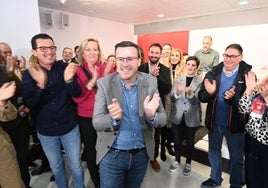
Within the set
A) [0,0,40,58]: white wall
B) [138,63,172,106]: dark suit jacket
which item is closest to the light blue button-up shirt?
[138,63,172,106]: dark suit jacket

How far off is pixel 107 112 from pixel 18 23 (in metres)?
2.19

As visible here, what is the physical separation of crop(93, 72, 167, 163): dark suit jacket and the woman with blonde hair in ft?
1.79

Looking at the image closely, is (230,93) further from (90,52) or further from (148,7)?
(148,7)

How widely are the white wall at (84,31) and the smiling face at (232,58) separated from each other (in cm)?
551

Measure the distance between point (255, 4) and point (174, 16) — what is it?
2.49m

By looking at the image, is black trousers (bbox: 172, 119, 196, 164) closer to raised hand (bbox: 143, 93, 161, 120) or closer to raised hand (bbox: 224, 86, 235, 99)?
raised hand (bbox: 224, 86, 235, 99)

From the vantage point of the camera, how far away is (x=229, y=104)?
1.96 m

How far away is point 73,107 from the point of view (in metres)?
1.93

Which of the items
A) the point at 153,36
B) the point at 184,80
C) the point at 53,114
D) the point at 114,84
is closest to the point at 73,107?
the point at 53,114

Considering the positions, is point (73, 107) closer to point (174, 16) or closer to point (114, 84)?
point (114, 84)

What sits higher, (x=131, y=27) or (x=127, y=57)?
(x=131, y=27)

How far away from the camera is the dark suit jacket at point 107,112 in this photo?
1277 millimetres

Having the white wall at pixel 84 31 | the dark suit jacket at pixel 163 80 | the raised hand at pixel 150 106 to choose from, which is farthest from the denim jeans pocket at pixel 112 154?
the white wall at pixel 84 31

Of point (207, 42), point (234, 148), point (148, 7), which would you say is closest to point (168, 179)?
point (234, 148)
